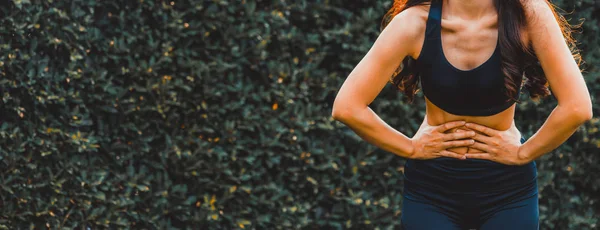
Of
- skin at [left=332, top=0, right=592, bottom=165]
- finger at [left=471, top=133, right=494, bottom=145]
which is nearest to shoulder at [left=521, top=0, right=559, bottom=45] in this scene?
skin at [left=332, top=0, right=592, bottom=165]

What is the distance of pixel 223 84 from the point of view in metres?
4.84

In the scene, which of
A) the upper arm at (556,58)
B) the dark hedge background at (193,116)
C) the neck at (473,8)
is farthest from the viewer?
the dark hedge background at (193,116)

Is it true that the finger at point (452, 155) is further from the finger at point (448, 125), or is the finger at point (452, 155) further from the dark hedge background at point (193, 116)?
the dark hedge background at point (193, 116)

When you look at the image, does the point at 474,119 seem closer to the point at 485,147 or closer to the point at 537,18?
the point at 485,147

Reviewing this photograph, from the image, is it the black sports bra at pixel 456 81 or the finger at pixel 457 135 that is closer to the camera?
the black sports bra at pixel 456 81

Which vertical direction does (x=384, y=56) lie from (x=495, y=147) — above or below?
above

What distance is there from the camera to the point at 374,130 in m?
2.91

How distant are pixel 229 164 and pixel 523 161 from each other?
7.91 ft

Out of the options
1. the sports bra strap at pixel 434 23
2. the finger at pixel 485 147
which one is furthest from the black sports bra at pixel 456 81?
the finger at pixel 485 147

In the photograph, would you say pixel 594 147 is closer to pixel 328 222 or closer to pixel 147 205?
pixel 328 222

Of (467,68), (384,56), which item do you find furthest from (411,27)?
(467,68)

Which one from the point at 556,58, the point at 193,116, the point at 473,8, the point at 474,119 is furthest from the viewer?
the point at 193,116

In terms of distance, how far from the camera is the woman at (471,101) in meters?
2.67

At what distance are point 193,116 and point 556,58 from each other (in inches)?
104
